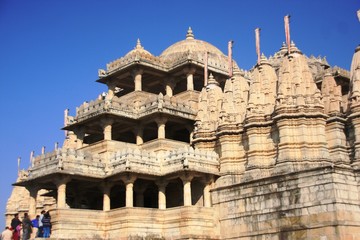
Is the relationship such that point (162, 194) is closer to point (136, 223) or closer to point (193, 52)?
point (136, 223)

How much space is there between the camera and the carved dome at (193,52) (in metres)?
45.1

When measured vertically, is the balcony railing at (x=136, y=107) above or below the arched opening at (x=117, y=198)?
above

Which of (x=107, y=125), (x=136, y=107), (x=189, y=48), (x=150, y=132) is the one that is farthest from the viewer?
(x=189, y=48)

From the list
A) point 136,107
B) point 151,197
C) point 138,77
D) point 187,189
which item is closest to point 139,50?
point 138,77

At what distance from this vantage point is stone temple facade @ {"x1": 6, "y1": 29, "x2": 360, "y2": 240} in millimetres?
29594

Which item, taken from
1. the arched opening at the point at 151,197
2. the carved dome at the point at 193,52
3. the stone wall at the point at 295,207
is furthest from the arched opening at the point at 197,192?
the carved dome at the point at 193,52

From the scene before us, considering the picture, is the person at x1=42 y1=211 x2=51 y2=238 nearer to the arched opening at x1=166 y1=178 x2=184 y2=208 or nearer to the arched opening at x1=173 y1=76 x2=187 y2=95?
the arched opening at x1=166 y1=178 x2=184 y2=208

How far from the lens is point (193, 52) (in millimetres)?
45750

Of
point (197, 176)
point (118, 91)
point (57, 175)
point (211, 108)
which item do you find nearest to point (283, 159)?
point (197, 176)

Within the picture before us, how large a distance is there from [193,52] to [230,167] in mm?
13670

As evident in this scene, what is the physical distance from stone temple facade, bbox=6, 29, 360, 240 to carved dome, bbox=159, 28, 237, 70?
4.52 meters

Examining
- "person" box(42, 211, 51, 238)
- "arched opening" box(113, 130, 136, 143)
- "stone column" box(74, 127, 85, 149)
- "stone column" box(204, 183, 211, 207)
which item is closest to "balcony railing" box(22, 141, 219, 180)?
"stone column" box(204, 183, 211, 207)

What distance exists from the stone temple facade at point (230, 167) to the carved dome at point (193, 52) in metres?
4.52

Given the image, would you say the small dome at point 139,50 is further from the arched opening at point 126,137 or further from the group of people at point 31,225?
the group of people at point 31,225
